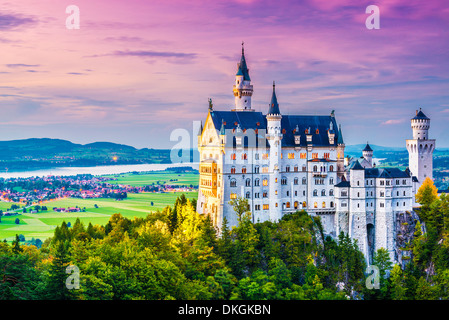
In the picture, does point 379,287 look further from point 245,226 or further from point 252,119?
point 252,119

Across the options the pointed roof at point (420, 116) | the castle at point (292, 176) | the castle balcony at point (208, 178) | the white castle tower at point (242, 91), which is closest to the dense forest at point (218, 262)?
the castle at point (292, 176)

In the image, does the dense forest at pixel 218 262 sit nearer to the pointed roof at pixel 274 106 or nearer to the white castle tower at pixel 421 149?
the white castle tower at pixel 421 149

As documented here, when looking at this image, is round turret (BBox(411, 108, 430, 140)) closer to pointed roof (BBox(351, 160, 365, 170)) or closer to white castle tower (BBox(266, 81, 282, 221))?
pointed roof (BBox(351, 160, 365, 170))

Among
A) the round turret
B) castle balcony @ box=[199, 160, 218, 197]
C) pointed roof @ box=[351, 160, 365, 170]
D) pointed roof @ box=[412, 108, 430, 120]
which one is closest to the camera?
castle balcony @ box=[199, 160, 218, 197]

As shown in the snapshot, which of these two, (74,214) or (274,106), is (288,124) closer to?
(274,106)

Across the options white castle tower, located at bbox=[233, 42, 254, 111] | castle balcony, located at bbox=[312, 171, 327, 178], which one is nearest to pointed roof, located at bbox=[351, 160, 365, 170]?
castle balcony, located at bbox=[312, 171, 327, 178]

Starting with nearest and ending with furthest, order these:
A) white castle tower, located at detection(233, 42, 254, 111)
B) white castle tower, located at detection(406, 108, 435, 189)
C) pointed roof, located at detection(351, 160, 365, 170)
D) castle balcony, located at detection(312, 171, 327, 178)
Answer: pointed roof, located at detection(351, 160, 365, 170)
castle balcony, located at detection(312, 171, 327, 178)
white castle tower, located at detection(233, 42, 254, 111)
white castle tower, located at detection(406, 108, 435, 189)

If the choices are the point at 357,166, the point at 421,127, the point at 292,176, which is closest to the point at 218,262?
the point at 292,176
